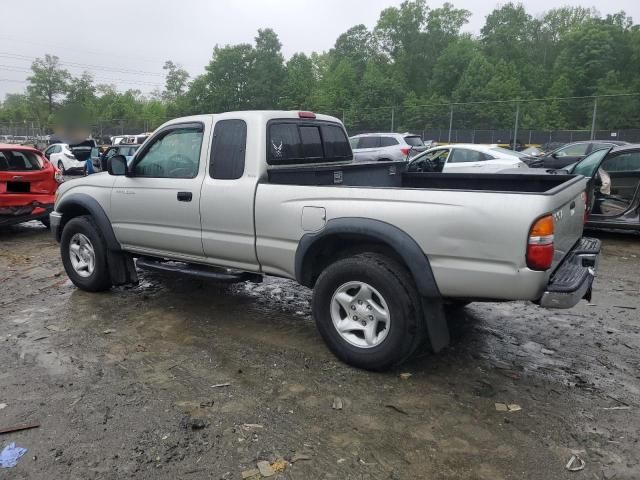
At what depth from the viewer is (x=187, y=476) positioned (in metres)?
2.71

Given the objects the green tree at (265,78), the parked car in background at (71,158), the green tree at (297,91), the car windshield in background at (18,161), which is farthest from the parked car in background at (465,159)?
the green tree at (265,78)

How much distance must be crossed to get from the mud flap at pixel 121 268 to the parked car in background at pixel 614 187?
21.4 ft

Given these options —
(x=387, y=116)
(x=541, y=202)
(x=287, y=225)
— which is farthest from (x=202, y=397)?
(x=387, y=116)

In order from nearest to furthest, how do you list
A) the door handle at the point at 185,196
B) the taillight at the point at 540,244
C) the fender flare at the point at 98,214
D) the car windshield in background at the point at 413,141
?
1. the taillight at the point at 540,244
2. the door handle at the point at 185,196
3. the fender flare at the point at 98,214
4. the car windshield in background at the point at 413,141

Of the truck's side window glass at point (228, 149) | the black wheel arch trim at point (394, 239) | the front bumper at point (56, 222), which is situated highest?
the truck's side window glass at point (228, 149)

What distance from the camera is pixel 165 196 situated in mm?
4941

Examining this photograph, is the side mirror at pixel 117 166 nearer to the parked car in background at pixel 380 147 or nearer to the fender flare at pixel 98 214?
the fender flare at pixel 98 214

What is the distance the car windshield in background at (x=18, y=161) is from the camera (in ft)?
30.0

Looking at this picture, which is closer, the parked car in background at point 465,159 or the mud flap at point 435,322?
the mud flap at point 435,322

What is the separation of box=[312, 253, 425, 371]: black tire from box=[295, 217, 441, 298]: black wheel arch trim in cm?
13

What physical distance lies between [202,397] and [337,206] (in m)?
1.61

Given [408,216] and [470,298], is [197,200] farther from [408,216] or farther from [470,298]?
[470,298]

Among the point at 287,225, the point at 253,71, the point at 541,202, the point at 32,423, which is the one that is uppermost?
the point at 253,71

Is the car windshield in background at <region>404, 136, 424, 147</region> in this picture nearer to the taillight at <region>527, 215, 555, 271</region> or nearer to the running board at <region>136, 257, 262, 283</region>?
the running board at <region>136, 257, 262, 283</region>
